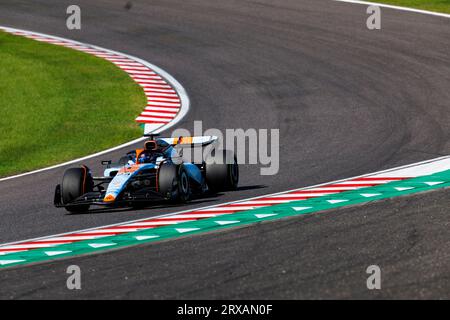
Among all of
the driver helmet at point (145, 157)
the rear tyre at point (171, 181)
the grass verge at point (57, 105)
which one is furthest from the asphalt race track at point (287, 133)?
the grass verge at point (57, 105)

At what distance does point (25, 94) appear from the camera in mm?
26594

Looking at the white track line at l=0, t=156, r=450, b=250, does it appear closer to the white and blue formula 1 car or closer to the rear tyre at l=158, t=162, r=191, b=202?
the rear tyre at l=158, t=162, r=191, b=202

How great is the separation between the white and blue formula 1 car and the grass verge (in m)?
4.69

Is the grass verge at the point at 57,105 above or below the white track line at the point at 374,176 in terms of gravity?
above

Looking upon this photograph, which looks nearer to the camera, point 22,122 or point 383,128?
point 383,128

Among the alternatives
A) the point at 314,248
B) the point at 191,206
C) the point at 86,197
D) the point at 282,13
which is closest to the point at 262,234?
the point at 314,248

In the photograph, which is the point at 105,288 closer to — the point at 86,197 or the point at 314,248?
the point at 314,248

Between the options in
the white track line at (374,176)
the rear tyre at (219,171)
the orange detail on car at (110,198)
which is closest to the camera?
the white track line at (374,176)

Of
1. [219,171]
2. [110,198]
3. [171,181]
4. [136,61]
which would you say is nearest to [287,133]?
[219,171]

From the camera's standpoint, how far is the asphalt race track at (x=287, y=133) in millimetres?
11289

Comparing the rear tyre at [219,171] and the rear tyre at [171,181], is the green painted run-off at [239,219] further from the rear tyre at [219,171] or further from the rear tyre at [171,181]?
the rear tyre at [219,171]

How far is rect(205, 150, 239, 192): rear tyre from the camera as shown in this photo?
16.8 metres

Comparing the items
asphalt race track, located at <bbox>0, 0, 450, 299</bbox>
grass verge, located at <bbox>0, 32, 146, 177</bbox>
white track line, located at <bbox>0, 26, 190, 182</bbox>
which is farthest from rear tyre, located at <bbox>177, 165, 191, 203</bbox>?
grass verge, located at <bbox>0, 32, 146, 177</bbox>

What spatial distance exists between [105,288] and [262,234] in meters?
2.98
